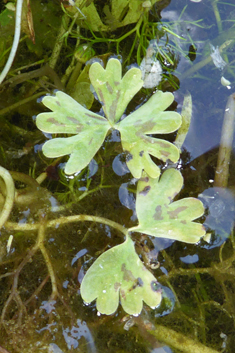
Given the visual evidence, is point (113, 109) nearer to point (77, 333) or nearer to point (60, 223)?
point (60, 223)

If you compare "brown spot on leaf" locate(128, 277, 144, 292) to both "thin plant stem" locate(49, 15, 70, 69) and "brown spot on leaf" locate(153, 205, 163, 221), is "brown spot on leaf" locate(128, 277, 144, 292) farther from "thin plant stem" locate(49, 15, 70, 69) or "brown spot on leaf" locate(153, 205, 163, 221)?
"thin plant stem" locate(49, 15, 70, 69)

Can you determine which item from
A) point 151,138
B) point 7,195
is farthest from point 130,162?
point 7,195

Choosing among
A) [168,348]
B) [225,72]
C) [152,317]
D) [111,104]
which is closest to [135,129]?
[111,104]

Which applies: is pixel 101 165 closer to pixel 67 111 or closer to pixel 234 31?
pixel 67 111

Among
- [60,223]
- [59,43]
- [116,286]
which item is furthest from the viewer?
[59,43]

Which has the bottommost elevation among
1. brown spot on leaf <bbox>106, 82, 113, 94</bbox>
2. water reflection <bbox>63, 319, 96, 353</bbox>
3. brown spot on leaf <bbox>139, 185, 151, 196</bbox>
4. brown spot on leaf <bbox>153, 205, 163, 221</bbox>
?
water reflection <bbox>63, 319, 96, 353</bbox>

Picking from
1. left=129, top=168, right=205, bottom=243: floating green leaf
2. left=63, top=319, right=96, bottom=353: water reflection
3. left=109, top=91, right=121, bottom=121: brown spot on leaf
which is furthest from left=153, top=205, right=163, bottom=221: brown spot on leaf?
left=63, top=319, right=96, bottom=353: water reflection
